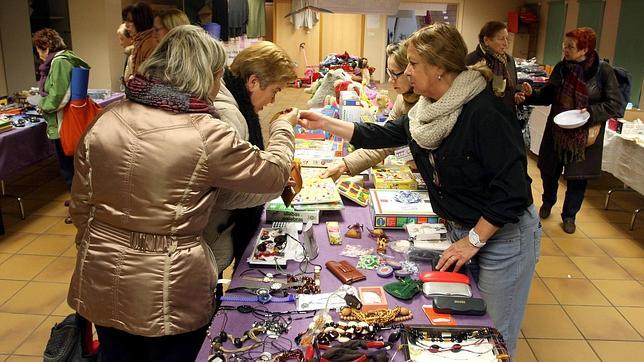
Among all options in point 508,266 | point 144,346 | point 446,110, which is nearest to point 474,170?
point 446,110

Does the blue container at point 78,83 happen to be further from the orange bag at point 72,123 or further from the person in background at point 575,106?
the person in background at point 575,106

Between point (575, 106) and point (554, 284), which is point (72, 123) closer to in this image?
point (554, 284)

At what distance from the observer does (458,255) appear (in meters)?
1.83

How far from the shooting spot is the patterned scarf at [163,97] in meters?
1.42

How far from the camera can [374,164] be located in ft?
9.36

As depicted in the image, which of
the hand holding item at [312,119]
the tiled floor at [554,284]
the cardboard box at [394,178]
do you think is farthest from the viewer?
the tiled floor at [554,284]

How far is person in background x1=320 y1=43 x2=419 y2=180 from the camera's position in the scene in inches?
108

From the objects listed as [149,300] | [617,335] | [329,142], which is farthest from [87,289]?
[617,335]

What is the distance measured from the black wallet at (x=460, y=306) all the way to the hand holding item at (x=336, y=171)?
115 cm

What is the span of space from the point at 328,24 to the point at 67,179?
32.2 feet

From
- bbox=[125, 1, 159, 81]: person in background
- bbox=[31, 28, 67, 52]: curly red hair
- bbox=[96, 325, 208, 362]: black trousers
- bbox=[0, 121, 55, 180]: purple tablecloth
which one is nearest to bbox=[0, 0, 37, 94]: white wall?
bbox=[0, 121, 55, 180]: purple tablecloth

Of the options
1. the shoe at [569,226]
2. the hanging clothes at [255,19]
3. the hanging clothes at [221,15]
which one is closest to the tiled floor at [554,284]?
the shoe at [569,226]

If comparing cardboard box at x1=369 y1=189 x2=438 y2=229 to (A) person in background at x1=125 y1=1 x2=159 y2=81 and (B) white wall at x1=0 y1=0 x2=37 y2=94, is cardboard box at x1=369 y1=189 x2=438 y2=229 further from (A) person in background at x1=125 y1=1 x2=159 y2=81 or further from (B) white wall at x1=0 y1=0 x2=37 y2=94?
(B) white wall at x1=0 y1=0 x2=37 y2=94

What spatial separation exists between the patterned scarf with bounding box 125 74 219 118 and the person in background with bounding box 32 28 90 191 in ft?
10.1
